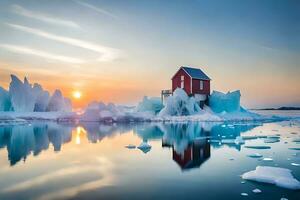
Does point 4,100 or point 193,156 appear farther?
point 4,100

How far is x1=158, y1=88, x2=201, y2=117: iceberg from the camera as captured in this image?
38.9 meters

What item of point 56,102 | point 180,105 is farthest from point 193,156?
point 56,102

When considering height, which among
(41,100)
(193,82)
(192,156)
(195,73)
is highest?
(195,73)

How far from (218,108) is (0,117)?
Result: 3283 centimetres

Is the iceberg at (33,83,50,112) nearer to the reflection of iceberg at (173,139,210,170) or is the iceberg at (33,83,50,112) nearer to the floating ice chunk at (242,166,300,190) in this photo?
the reflection of iceberg at (173,139,210,170)

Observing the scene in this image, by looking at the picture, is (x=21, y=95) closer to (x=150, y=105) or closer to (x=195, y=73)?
(x=150, y=105)

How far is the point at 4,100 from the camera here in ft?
169

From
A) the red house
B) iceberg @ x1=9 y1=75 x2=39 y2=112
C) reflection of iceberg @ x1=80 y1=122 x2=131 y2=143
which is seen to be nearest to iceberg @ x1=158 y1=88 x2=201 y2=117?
the red house

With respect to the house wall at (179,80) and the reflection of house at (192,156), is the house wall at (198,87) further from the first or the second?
the reflection of house at (192,156)

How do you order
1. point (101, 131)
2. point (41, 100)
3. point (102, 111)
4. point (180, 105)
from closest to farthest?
point (101, 131) → point (180, 105) → point (102, 111) → point (41, 100)

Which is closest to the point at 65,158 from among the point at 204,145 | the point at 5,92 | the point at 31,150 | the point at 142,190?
the point at 31,150

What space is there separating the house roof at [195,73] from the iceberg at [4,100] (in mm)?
32607

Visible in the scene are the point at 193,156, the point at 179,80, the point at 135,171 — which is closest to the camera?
the point at 135,171

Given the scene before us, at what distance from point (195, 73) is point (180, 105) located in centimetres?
588
